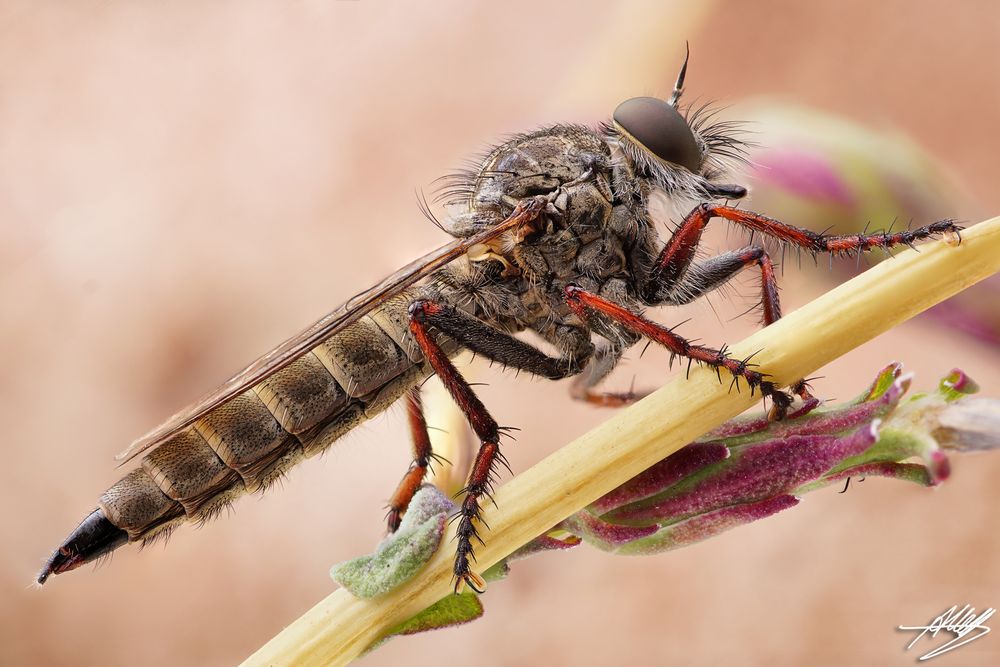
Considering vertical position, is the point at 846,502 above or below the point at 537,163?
below

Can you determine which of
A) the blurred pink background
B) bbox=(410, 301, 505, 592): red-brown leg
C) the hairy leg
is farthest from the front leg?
the blurred pink background

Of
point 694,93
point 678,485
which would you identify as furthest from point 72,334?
point 678,485

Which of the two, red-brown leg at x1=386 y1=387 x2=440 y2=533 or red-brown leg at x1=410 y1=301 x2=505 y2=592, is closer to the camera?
red-brown leg at x1=410 y1=301 x2=505 y2=592

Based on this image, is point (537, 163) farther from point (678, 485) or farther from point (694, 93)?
point (694, 93)

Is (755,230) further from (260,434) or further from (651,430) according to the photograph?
(260,434)

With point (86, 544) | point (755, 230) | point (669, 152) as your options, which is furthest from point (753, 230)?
point (86, 544)

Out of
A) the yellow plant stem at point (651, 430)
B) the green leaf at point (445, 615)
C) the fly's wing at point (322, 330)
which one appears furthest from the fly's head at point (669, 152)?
the green leaf at point (445, 615)
